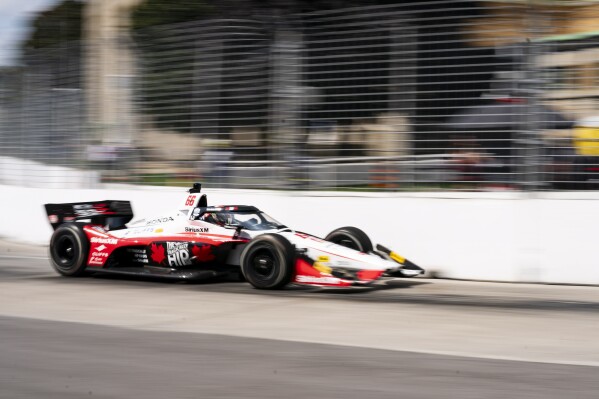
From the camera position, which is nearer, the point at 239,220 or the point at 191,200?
the point at 239,220

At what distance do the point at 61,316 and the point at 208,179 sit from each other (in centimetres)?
581

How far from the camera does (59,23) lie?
144ft

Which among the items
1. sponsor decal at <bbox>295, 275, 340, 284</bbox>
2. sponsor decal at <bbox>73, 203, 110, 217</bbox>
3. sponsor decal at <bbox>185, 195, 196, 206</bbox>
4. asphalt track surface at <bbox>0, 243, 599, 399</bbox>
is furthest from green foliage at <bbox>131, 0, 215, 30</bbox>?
sponsor decal at <bbox>295, 275, 340, 284</bbox>

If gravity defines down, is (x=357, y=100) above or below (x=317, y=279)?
above

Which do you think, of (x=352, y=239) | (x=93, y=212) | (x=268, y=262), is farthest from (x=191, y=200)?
(x=352, y=239)

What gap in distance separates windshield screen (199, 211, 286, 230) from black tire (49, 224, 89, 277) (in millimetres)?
1649

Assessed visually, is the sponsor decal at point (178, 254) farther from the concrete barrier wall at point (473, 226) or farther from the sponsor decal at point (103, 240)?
the concrete barrier wall at point (473, 226)

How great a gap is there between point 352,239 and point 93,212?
11.5ft

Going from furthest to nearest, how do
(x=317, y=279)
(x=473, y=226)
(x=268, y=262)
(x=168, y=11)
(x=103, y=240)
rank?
(x=168, y=11)
(x=103, y=240)
(x=473, y=226)
(x=268, y=262)
(x=317, y=279)

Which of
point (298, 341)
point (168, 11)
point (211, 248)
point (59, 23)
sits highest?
point (59, 23)

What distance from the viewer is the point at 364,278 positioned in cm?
918

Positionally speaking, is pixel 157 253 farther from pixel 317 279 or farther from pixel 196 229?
pixel 317 279

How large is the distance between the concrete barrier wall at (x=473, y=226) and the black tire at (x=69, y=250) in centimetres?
266

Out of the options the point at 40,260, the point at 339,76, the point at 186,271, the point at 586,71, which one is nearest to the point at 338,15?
the point at 339,76
